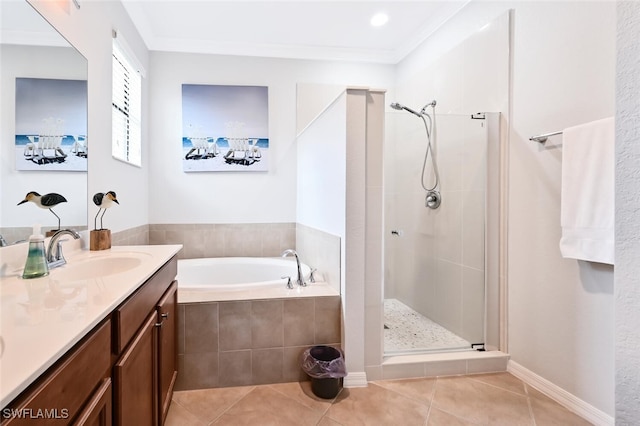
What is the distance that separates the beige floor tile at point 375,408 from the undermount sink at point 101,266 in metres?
1.28

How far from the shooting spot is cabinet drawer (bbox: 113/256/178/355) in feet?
3.18

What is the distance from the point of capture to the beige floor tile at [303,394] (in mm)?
1795

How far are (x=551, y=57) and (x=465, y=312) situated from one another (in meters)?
1.73

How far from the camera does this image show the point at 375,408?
1.77m

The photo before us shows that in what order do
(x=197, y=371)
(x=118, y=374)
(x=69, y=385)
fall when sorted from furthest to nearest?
(x=197, y=371) < (x=118, y=374) < (x=69, y=385)

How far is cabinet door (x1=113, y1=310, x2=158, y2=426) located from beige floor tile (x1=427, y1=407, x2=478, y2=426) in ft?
4.34

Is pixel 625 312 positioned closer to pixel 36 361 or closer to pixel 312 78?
pixel 36 361

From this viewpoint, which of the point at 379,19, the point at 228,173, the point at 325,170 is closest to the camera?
the point at 325,170

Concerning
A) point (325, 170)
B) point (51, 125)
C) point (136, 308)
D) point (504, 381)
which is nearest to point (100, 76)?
point (51, 125)

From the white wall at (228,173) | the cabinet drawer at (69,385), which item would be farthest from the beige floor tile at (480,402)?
the white wall at (228,173)

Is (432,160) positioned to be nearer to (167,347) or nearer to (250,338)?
(250,338)

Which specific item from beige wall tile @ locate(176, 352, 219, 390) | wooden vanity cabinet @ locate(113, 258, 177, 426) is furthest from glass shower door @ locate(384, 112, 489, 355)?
wooden vanity cabinet @ locate(113, 258, 177, 426)

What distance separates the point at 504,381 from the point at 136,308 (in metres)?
2.14

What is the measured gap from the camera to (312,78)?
3486mm
